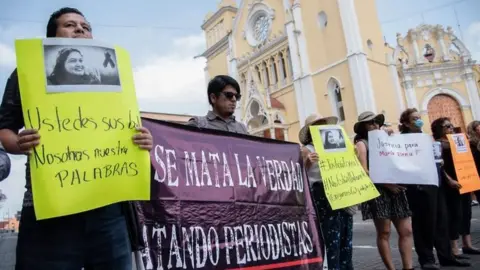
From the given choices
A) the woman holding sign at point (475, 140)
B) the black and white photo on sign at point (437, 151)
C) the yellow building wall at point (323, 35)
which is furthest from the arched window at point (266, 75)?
the black and white photo on sign at point (437, 151)

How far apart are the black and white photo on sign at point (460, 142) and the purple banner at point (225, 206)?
3214 mm

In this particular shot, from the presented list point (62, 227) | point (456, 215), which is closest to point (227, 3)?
point (456, 215)

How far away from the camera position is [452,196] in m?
5.80

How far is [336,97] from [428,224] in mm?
21075

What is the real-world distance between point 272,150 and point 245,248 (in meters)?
0.99

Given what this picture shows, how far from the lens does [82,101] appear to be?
187cm

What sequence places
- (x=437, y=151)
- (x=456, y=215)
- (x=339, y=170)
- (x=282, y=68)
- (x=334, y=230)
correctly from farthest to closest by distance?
(x=282, y=68) → (x=456, y=215) → (x=437, y=151) → (x=339, y=170) → (x=334, y=230)

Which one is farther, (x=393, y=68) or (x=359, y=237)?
(x=393, y=68)

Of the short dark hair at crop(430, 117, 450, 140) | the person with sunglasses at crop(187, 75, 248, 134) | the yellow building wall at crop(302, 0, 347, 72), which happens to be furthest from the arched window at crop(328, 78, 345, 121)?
the person with sunglasses at crop(187, 75, 248, 134)

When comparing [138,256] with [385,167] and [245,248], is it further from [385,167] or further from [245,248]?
[385,167]

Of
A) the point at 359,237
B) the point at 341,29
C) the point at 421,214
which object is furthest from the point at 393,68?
the point at 421,214

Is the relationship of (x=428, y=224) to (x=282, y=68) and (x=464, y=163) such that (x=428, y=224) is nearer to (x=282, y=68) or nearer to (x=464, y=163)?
(x=464, y=163)

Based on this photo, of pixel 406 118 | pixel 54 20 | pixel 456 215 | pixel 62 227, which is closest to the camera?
pixel 62 227

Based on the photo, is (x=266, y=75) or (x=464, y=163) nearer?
(x=464, y=163)
